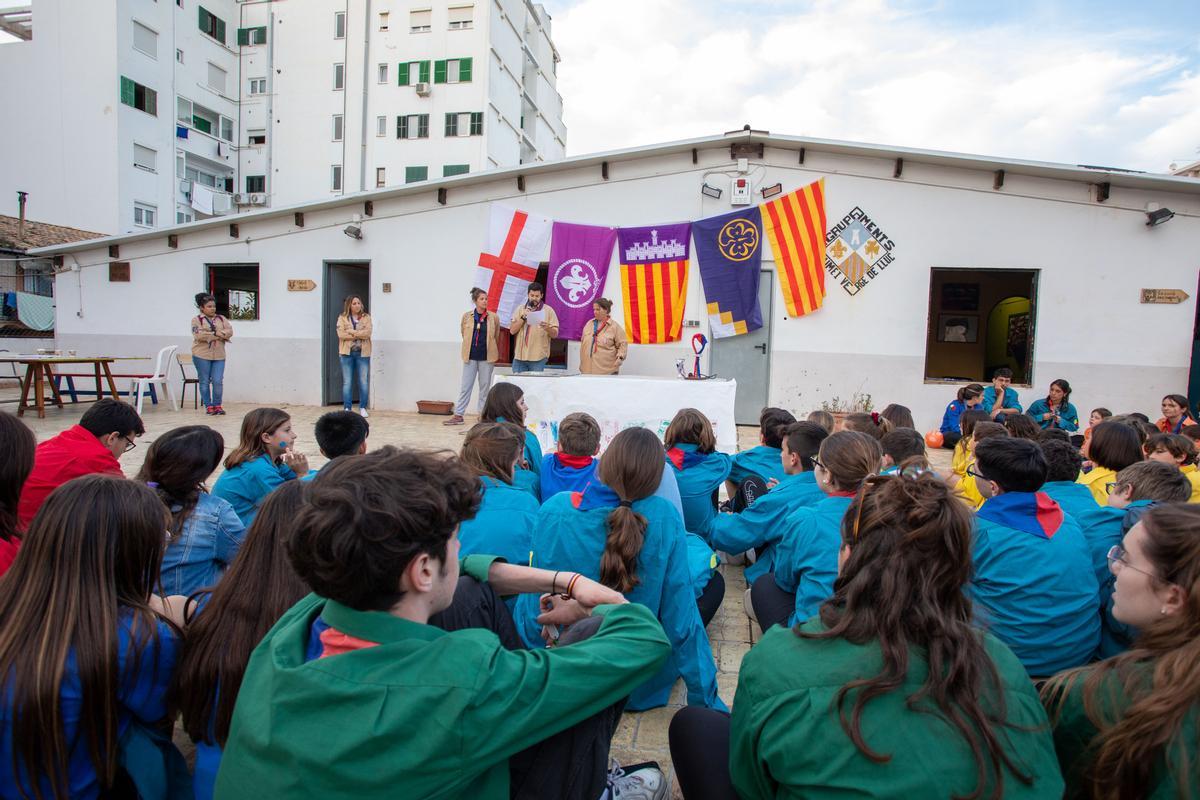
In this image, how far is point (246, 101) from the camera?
30062 mm

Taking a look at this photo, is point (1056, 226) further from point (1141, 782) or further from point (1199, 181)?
point (1141, 782)

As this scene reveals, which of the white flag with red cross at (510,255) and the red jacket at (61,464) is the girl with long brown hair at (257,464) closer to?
the red jacket at (61,464)

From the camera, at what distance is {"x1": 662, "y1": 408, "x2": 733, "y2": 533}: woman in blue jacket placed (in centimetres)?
347

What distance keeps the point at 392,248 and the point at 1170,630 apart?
10244mm

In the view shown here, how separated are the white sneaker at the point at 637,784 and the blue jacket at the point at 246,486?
1.99 meters

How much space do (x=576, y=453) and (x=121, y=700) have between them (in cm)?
205

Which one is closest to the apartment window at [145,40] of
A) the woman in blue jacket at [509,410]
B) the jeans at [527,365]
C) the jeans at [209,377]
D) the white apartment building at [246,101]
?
the white apartment building at [246,101]

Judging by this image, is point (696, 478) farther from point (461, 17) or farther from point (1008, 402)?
point (461, 17)

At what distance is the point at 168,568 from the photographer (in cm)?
218

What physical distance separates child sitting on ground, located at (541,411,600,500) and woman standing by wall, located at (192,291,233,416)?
7.86m

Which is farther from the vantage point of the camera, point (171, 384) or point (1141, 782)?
point (171, 384)

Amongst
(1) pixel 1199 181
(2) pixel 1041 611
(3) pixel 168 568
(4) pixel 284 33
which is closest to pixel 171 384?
(3) pixel 168 568

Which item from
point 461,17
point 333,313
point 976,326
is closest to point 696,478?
point 333,313

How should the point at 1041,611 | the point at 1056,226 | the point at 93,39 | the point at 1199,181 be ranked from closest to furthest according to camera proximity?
the point at 1041,611
the point at 1199,181
the point at 1056,226
the point at 93,39
